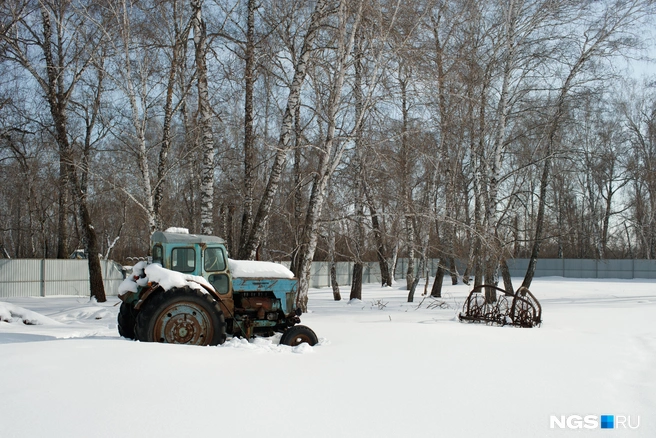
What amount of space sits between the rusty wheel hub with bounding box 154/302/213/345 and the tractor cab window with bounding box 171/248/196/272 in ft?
2.59

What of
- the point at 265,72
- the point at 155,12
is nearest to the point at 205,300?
the point at 265,72

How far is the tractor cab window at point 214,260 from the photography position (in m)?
8.20

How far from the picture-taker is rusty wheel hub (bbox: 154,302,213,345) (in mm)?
7406

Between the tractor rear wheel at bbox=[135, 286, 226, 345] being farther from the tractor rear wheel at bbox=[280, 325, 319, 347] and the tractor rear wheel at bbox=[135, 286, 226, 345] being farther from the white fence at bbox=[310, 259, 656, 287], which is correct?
the white fence at bbox=[310, 259, 656, 287]

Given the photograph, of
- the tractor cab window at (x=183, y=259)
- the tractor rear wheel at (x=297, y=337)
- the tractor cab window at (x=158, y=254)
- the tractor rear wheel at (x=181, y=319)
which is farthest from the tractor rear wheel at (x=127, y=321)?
the tractor rear wheel at (x=297, y=337)

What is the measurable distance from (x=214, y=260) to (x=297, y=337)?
5.61 ft

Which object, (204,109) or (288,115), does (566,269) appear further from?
(204,109)

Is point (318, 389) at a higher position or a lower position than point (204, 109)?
lower

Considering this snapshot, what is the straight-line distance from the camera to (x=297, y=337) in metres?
7.70

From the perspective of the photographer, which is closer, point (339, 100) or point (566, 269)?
point (339, 100)

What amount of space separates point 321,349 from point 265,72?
8727 millimetres

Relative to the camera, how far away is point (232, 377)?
5191 mm

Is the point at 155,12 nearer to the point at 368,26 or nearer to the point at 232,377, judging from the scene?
the point at 368,26

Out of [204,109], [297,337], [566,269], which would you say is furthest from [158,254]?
[566,269]
